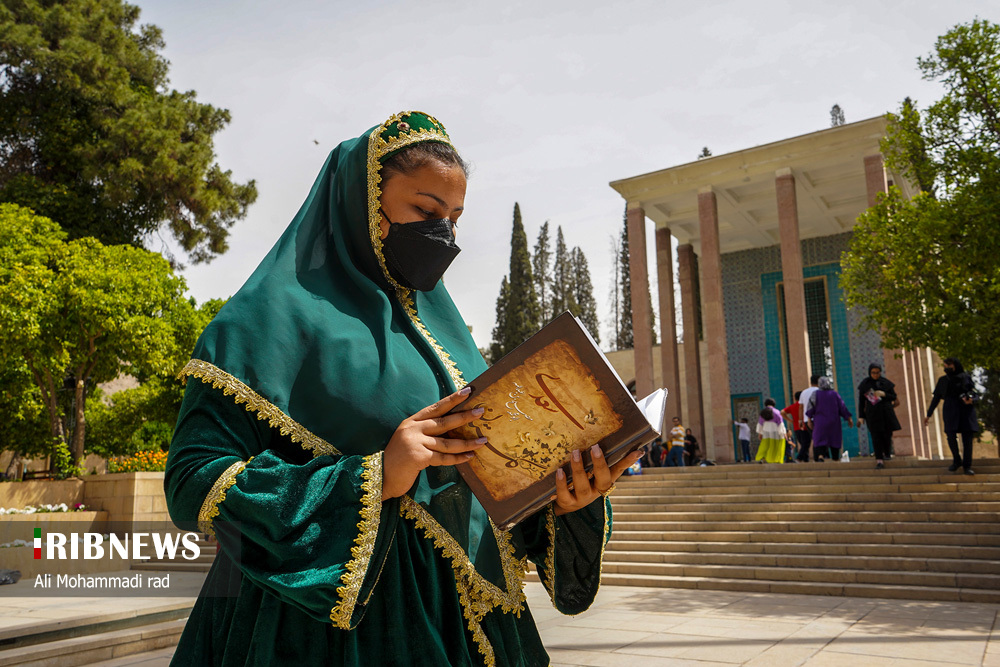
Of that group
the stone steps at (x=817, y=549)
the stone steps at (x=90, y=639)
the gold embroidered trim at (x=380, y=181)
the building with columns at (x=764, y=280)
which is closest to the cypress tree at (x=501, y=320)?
the building with columns at (x=764, y=280)

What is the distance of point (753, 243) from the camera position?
23719 mm

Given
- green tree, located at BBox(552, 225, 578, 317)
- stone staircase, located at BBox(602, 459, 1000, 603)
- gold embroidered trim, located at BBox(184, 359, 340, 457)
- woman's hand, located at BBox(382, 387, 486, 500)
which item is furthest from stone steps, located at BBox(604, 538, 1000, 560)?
green tree, located at BBox(552, 225, 578, 317)

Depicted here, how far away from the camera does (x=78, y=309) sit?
12828 mm

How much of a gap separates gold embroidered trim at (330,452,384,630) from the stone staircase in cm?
752

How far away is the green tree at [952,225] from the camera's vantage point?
8.34 m

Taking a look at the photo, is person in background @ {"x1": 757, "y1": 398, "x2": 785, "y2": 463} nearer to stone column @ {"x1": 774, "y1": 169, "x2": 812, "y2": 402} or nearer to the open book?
stone column @ {"x1": 774, "y1": 169, "x2": 812, "y2": 402}

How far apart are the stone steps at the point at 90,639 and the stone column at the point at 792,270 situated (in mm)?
14283

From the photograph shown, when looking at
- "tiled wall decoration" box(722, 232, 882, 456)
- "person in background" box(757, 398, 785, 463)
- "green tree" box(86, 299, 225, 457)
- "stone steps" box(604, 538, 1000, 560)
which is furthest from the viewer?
"tiled wall decoration" box(722, 232, 882, 456)

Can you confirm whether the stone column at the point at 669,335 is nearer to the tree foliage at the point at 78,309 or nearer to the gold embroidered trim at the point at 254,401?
the tree foliage at the point at 78,309

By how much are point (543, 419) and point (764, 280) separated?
24011 mm

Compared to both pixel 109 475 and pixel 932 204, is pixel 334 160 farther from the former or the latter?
pixel 109 475

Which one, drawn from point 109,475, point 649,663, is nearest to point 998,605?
point 649,663

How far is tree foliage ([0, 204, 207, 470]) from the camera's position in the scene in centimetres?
1240

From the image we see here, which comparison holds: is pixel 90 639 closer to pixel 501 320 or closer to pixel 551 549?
pixel 551 549
